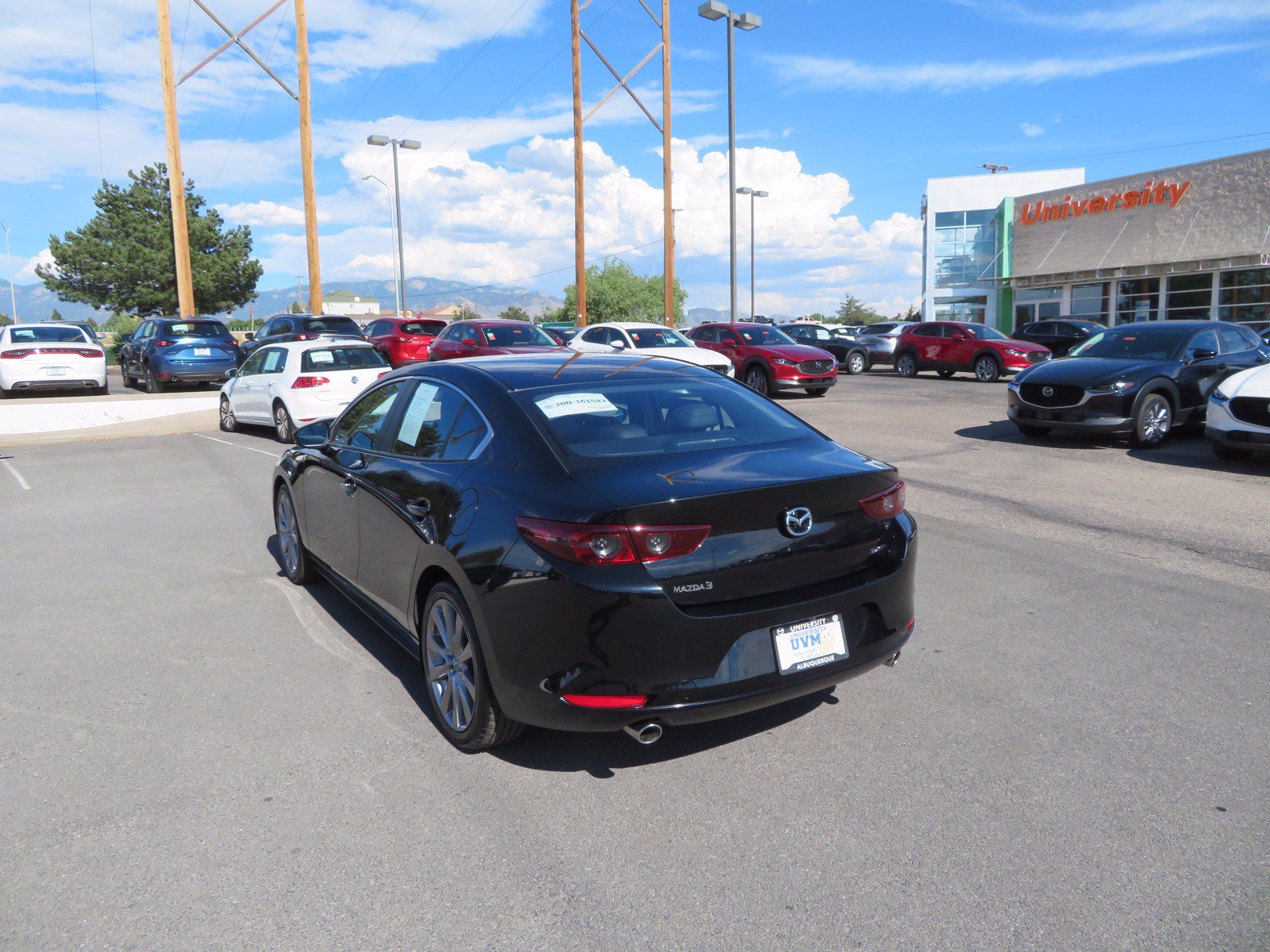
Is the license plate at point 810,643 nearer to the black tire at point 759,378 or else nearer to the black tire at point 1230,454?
the black tire at point 1230,454

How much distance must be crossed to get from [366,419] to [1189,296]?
131 feet

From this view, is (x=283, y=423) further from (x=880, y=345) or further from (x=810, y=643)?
(x=880, y=345)

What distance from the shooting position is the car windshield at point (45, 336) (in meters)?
20.2

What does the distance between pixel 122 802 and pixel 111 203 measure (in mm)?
70781

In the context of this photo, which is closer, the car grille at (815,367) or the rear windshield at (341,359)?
the rear windshield at (341,359)

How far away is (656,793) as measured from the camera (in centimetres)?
352

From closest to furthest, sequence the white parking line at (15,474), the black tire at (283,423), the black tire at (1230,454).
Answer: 1. the black tire at (1230,454)
2. the white parking line at (15,474)
3. the black tire at (283,423)

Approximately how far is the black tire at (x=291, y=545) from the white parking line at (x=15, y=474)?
19.9 ft

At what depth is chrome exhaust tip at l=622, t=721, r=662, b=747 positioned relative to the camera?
3312mm

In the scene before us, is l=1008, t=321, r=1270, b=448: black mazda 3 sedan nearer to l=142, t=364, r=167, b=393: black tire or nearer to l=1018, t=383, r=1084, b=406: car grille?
l=1018, t=383, r=1084, b=406: car grille

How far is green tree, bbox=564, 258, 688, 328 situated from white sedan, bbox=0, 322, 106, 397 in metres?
81.0

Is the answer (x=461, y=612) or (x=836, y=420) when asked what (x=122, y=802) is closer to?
(x=461, y=612)

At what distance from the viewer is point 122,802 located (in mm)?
3477

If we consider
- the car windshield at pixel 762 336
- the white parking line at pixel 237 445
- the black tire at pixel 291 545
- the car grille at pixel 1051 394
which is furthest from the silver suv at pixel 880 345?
the black tire at pixel 291 545
